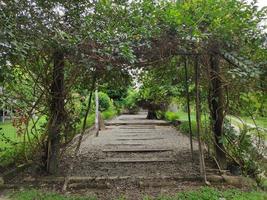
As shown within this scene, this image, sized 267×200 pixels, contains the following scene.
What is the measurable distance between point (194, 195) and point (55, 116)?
8.11 ft

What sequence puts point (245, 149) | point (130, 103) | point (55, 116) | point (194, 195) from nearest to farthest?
point (194, 195), point (55, 116), point (245, 149), point (130, 103)

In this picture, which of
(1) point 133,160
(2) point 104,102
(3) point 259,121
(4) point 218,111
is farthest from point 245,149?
(2) point 104,102

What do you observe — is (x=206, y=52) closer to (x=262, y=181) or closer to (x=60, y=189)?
(x=262, y=181)

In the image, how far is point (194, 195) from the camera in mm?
4219

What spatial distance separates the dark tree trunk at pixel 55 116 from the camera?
5020 millimetres

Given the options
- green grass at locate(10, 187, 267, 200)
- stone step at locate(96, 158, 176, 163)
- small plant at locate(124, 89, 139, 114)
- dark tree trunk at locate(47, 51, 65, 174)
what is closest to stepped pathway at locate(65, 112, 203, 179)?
stone step at locate(96, 158, 176, 163)

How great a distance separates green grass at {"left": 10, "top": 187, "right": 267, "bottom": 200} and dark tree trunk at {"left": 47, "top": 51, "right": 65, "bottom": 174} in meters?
0.82

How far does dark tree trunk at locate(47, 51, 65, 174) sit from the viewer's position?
5020mm

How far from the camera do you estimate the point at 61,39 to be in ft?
12.9

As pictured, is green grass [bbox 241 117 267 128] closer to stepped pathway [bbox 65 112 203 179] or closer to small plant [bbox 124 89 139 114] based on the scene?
stepped pathway [bbox 65 112 203 179]

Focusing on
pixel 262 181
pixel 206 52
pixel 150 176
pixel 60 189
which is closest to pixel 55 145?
pixel 60 189

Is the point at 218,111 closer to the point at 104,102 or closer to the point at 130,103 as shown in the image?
the point at 104,102

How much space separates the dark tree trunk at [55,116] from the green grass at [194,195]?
82 cm

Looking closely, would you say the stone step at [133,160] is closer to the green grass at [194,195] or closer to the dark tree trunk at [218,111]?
the dark tree trunk at [218,111]
